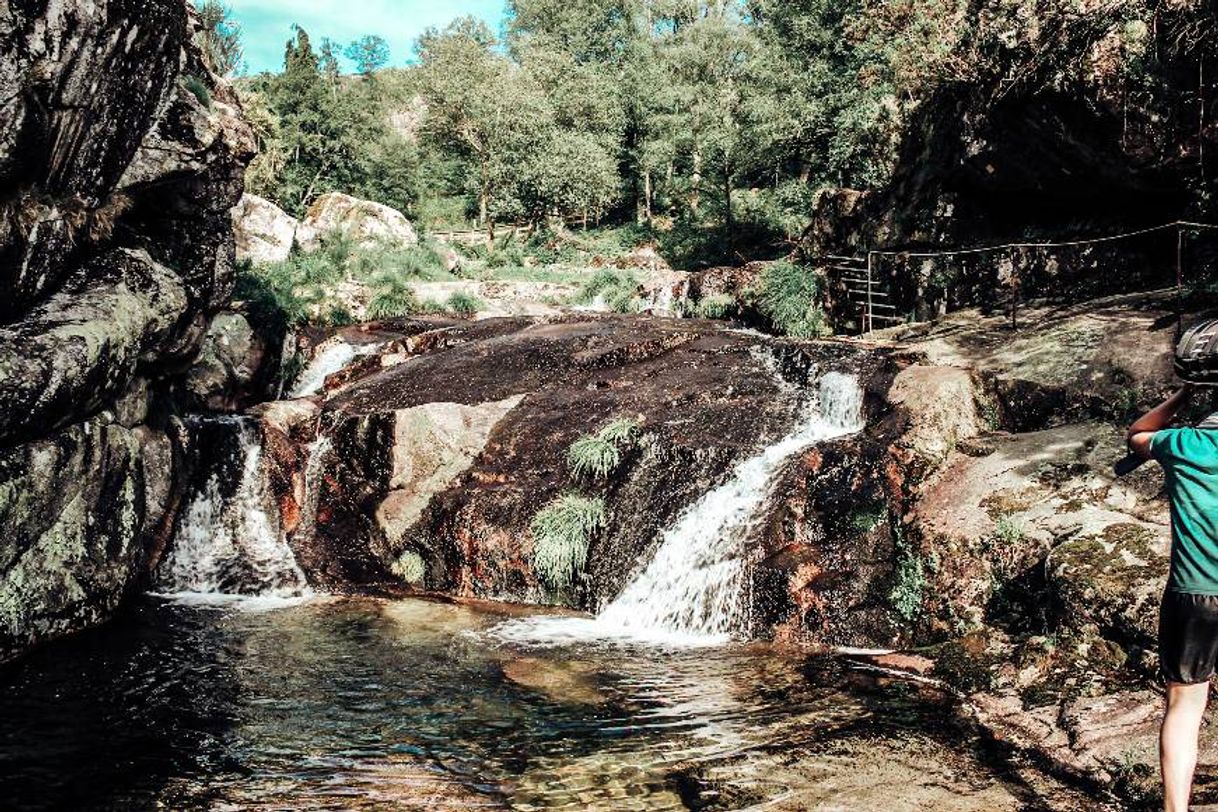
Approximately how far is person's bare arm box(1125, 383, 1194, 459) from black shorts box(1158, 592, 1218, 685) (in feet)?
2.28

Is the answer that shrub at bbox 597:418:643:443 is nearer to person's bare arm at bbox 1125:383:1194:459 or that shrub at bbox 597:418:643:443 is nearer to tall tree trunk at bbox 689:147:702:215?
person's bare arm at bbox 1125:383:1194:459

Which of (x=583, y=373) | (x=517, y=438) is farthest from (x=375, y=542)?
(x=583, y=373)

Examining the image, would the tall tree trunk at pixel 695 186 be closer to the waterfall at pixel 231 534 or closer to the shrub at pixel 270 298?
the shrub at pixel 270 298

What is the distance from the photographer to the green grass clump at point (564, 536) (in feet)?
36.2

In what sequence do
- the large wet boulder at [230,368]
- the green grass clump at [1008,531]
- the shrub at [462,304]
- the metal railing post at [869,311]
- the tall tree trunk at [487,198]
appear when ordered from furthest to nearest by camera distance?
the tall tree trunk at [487,198] → the shrub at [462,304] → the metal railing post at [869,311] → the large wet boulder at [230,368] → the green grass clump at [1008,531]

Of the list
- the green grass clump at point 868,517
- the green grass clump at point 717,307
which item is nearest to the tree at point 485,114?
the green grass clump at point 717,307

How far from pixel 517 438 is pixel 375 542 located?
2.61 metres

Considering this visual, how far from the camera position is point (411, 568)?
11766mm

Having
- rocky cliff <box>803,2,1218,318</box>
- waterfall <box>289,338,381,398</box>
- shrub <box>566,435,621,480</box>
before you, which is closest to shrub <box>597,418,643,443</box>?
shrub <box>566,435,621,480</box>

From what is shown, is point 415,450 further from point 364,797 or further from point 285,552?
point 364,797

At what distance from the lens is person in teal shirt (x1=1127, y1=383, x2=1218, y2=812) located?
375 cm

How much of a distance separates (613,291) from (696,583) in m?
17.4

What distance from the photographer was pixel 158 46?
35.3ft

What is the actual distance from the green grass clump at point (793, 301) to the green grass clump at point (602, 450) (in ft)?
28.1
